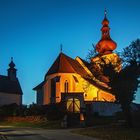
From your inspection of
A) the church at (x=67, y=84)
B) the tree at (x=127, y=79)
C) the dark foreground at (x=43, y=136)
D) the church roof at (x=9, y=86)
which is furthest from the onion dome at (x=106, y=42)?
the dark foreground at (x=43, y=136)

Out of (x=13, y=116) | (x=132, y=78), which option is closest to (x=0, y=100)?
(x=13, y=116)

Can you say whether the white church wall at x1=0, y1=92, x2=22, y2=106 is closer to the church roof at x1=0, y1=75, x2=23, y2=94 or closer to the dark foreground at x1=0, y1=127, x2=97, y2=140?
the church roof at x1=0, y1=75, x2=23, y2=94

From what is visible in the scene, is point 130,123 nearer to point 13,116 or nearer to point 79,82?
point 13,116

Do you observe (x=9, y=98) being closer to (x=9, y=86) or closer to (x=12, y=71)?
(x=9, y=86)

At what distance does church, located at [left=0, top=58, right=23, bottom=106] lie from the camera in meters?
82.5

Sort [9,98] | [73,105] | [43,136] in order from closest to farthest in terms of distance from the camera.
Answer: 1. [43,136]
2. [73,105]
3. [9,98]

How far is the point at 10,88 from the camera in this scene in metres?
85.7

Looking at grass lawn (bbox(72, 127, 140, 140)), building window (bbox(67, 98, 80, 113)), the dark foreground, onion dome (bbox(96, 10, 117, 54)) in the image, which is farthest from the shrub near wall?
onion dome (bbox(96, 10, 117, 54))

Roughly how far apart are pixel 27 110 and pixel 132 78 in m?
22.1

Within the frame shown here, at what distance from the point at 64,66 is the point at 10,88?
21.5 metres

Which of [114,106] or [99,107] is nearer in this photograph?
[99,107]

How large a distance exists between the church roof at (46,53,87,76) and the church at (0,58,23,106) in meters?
17.4

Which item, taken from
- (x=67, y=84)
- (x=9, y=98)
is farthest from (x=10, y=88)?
(x=67, y=84)

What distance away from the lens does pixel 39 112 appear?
52.9 m
